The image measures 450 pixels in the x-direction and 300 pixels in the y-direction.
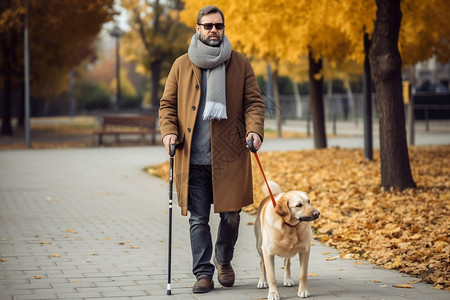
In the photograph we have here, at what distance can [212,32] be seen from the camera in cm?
532

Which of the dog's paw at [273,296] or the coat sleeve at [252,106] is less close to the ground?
the coat sleeve at [252,106]

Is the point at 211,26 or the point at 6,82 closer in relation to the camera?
the point at 211,26

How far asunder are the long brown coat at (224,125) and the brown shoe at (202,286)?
1.68ft

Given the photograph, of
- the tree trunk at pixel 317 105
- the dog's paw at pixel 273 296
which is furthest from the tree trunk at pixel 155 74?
the dog's paw at pixel 273 296

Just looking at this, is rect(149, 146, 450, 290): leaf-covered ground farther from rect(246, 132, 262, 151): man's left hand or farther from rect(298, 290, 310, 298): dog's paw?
rect(246, 132, 262, 151): man's left hand

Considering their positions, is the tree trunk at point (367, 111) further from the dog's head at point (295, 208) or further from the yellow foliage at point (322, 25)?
the dog's head at point (295, 208)

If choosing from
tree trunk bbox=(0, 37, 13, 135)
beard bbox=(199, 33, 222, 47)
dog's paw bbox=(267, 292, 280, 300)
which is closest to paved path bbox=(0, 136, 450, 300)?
dog's paw bbox=(267, 292, 280, 300)

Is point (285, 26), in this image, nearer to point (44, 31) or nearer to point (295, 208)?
point (295, 208)

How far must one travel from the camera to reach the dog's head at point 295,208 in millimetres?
4828

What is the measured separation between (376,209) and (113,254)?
3559 mm

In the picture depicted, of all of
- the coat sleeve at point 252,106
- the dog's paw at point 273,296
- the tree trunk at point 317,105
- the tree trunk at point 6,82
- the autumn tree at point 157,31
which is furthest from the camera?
the autumn tree at point 157,31

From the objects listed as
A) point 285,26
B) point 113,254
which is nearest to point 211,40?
point 113,254

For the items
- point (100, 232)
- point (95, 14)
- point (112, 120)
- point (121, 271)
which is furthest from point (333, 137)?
point (121, 271)

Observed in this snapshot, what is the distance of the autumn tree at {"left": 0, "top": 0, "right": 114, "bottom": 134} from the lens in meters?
27.0
